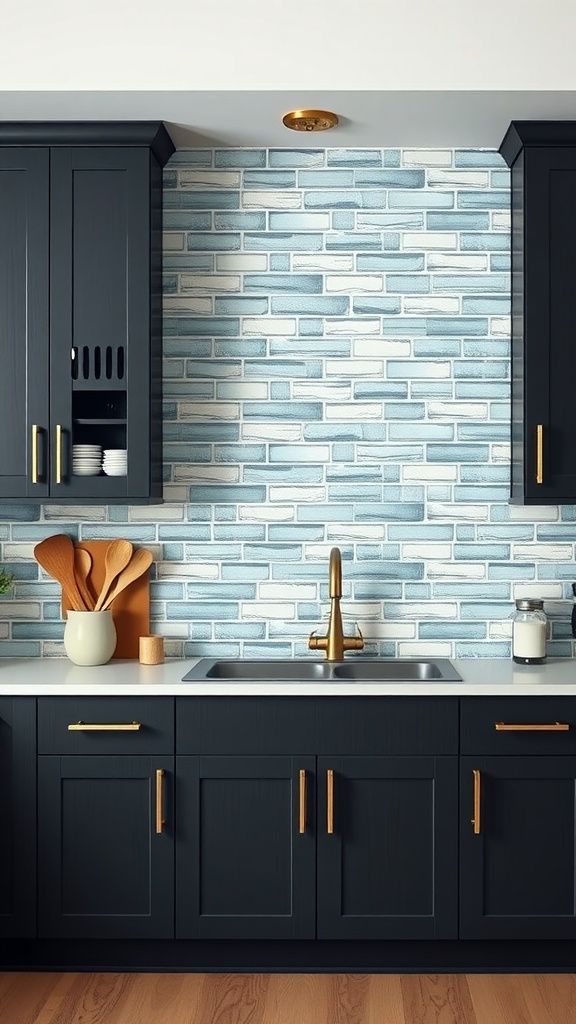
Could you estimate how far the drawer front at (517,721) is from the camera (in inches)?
113

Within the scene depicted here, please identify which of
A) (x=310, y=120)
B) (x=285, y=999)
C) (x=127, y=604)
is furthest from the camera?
(x=127, y=604)

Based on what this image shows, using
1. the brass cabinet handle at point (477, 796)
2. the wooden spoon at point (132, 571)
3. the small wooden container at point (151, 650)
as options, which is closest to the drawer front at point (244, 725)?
the small wooden container at point (151, 650)

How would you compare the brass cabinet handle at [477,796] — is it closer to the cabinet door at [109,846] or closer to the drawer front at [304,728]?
the drawer front at [304,728]

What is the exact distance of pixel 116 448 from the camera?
10.7 feet

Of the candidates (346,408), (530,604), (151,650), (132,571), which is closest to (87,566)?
(132,571)

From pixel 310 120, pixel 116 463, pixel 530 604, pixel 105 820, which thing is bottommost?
pixel 105 820

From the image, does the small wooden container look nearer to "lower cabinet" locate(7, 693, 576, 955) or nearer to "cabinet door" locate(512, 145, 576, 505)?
"lower cabinet" locate(7, 693, 576, 955)

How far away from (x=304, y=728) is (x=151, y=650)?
0.61 metres

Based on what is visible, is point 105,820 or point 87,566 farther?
point 87,566

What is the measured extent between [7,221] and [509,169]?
1618 millimetres

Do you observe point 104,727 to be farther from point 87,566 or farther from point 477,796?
point 477,796

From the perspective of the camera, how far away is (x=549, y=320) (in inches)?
122
